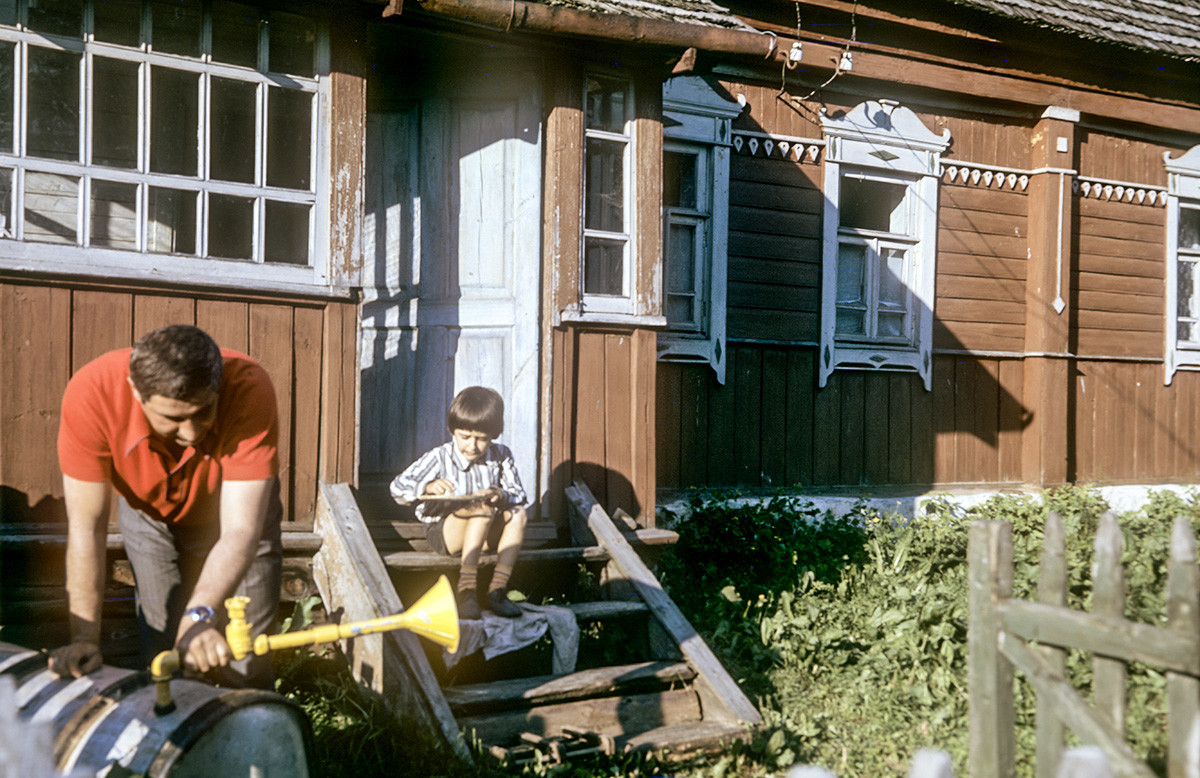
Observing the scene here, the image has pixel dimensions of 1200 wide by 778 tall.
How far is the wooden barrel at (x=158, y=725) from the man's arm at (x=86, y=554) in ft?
0.59

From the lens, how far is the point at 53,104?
438cm

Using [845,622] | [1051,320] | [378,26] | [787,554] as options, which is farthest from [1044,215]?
[378,26]

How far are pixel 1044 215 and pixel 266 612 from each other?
7.92m

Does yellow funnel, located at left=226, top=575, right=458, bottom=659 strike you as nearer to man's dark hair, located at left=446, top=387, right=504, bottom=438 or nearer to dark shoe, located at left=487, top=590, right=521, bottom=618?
dark shoe, located at left=487, top=590, right=521, bottom=618

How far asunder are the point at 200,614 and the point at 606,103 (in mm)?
3788

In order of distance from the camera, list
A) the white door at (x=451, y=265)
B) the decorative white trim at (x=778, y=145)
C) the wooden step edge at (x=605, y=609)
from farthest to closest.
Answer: the decorative white trim at (x=778, y=145), the white door at (x=451, y=265), the wooden step edge at (x=605, y=609)

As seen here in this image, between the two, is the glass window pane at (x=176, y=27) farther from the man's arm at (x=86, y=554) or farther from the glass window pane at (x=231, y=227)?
the man's arm at (x=86, y=554)

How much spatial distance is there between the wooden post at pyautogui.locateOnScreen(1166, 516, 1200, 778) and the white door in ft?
11.1

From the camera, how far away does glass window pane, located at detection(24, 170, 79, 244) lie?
4.36m

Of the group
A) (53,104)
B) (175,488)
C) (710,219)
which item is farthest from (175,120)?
(710,219)

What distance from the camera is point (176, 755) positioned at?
2664 millimetres

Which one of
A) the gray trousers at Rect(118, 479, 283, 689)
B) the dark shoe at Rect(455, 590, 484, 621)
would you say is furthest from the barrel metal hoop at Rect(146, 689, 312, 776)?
the dark shoe at Rect(455, 590, 484, 621)

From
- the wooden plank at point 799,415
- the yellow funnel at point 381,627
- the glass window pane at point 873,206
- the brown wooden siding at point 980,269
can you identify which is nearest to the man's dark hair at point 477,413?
the yellow funnel at point 381,627

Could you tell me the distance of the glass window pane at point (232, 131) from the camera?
472cm
